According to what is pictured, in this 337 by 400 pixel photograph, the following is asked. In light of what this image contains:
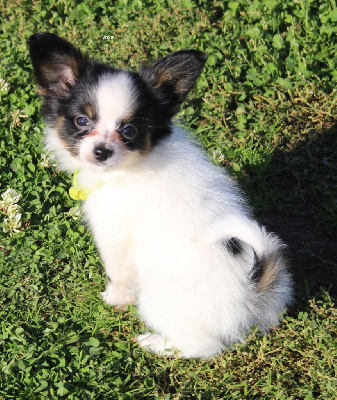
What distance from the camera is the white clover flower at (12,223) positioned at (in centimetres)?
376

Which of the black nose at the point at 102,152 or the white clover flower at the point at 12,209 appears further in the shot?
the white clover flower at the point at 12,209

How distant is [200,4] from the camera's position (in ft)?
17.7

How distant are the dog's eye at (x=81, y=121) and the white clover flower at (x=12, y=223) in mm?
1147

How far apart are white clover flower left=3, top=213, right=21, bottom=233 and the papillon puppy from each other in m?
0.80

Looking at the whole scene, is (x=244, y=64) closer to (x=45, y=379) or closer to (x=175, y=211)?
(x=175, y=211)

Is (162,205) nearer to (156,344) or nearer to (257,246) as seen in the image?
(257,246)

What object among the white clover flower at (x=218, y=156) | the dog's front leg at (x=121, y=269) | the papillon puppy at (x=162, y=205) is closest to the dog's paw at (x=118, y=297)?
the dog's front leg at (x=121, y=269)

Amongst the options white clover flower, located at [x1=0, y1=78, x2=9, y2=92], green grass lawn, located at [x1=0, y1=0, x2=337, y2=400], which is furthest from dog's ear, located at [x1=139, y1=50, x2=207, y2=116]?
white clover flower, located at [x1=0, y1=78, x2=9, y2=92]

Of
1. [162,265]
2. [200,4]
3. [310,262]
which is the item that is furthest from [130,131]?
[200,4]

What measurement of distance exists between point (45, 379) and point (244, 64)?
3028mm

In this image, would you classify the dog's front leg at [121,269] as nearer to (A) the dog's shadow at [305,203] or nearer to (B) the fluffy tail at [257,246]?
(B) the fluffy tail at [257,246]

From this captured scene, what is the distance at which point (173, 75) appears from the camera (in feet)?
9.80

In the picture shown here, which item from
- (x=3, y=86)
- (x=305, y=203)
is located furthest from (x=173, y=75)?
(x=3, y=86)

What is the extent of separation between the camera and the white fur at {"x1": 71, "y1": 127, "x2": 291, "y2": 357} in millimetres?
2705
